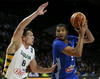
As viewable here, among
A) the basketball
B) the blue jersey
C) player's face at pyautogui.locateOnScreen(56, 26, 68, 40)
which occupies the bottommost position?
the blue jersey

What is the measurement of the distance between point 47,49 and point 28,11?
7.09 ft

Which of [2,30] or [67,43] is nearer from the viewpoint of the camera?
[67,43]

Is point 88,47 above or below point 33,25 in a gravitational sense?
below

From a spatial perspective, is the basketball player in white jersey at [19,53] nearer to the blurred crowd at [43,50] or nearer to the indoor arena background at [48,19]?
the blurred crowd at [43,50]

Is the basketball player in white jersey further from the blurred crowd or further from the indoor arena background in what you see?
the indoor arena background

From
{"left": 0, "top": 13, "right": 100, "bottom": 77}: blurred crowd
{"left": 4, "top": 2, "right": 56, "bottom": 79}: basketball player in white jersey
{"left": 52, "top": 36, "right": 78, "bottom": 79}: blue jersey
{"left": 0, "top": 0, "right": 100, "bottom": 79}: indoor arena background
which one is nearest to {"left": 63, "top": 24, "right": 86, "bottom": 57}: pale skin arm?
{"left": 52, "top": 36, "right": 78, "bottom": 79}: blue jersey

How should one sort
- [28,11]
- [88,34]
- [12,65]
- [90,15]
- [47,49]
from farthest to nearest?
1. [90,15]
2. [28,11]
3. [47,49]
4. [88,34]
5. [12,65]

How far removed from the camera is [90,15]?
14508mm

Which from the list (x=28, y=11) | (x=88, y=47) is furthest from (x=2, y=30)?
(x=88, y=47)

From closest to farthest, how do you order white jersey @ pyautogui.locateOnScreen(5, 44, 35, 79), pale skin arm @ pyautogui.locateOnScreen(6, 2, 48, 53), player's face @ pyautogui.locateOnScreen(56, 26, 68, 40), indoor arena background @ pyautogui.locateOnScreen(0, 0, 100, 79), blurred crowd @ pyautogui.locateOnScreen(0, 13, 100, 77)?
1. pale skin arm @ pyautogui.locateOnScreen(6, 2, 48, 53)
2. white jersey @ pyautogui.locateOnScreen(5, 44, 35, 79)
3. player's face @ pyautogui.locateOnScreen(56, 26, 68, 40)
4. blurred crowd @ pyautogui.locateOnScreen(0, 13, 100, 77)
5. indoor arena background @ pyautogui.locateOnScreen(0, 0, 100, 79)

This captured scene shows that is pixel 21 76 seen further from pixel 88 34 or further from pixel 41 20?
pixel 41 20

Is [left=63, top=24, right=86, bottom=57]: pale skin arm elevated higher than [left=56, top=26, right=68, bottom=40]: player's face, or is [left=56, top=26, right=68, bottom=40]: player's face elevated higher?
[left=56, top=26, right=68, bottom=40]: player's face

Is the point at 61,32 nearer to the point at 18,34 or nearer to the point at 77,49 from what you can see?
the point at 77,49

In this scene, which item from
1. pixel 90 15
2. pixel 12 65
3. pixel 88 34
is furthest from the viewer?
pixel 90 15
